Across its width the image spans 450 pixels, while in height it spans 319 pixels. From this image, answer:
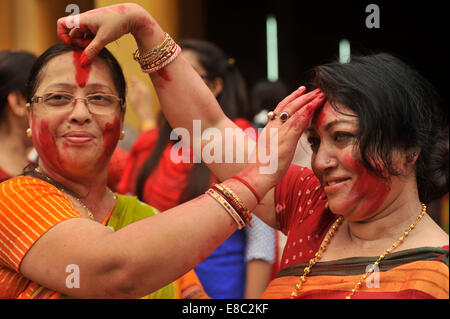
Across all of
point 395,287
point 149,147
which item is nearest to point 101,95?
point 395,287

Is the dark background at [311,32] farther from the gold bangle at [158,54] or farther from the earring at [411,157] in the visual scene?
the earring at [411,157]

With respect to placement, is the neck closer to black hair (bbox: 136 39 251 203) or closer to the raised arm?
the raised arm

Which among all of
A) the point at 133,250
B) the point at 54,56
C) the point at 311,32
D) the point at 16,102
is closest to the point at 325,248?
the point at 133,250

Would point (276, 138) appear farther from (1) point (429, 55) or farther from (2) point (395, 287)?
(1) point (429, 55)

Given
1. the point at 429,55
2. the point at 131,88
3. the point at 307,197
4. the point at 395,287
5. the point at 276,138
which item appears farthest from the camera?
the point at 429,55

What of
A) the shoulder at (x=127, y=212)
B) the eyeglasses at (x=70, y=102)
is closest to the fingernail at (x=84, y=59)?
the eyeglasses at (x=70, y=102)

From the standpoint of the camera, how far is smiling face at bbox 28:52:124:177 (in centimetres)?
195

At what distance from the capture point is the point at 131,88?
15.4ft

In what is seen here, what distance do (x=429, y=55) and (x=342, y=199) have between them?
24.5ft

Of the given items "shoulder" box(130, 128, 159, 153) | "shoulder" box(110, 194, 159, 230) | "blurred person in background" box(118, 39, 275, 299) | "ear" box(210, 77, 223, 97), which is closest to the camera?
"shoulder" box(110, 194, 159, 230)

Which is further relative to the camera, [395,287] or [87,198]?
[87,198]

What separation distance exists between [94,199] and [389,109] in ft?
3.27

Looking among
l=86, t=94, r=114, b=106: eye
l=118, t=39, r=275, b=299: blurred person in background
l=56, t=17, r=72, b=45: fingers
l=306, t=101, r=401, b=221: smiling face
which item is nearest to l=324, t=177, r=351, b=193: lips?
l=306, t=101, r=401, b=221: smiling face

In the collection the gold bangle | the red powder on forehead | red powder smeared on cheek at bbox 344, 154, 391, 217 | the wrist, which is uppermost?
the wrist
